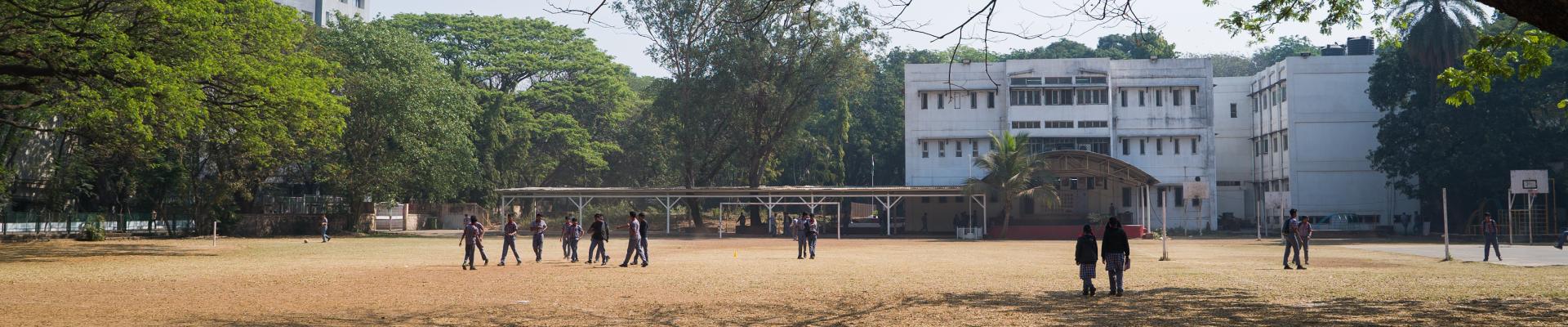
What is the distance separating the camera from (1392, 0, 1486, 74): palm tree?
1919 inches

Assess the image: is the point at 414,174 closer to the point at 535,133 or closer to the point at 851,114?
the point at 535,133

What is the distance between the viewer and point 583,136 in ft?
223

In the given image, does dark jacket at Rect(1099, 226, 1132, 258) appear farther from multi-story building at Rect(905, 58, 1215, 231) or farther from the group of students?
multi-story building at Rect(905, 58, 1215, 231)

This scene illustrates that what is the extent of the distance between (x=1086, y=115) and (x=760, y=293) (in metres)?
45.0

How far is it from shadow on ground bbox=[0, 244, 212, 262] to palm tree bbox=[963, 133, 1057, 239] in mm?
31831

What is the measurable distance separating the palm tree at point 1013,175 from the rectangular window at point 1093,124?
26.7 ft

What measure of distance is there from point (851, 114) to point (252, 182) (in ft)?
123

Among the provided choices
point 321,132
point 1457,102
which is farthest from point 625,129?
point 1457,102

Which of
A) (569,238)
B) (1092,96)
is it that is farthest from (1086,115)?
(569,238)

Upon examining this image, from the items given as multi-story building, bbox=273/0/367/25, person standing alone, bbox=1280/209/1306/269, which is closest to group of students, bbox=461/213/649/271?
person standing alone, bbox=1280/209/1306/269

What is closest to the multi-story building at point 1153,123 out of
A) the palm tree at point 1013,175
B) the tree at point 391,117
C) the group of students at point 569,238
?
the palm tree at point 1013,175

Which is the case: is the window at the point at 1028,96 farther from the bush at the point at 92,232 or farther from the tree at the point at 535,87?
the bush at the point at 92,232

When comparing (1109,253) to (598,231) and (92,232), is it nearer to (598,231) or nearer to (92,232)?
(598,231)

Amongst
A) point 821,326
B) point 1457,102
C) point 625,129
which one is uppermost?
point 625,129
